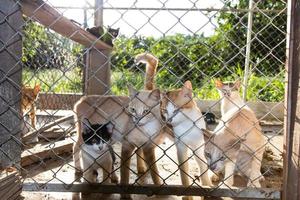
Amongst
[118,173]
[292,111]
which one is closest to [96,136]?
[118,173]

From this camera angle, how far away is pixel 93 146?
282cm

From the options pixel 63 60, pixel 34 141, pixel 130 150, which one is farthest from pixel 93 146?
pixel 63 60

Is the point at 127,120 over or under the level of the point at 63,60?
under

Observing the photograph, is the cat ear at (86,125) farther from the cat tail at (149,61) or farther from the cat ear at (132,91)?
the cat tail at (149,61)

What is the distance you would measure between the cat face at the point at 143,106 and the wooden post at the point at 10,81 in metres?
1.31

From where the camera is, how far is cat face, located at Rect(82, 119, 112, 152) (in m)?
2.79

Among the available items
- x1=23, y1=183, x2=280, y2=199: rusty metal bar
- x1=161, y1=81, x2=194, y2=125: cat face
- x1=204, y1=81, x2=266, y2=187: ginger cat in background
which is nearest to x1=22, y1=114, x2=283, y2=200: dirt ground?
x1=204, y1=81, x2=266, y2=187: ginger cat in background

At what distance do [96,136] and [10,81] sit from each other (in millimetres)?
1052

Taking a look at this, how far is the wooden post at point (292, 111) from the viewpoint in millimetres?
1493

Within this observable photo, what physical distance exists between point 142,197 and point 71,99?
2.48 m

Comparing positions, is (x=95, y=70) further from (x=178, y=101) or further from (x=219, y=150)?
(x=219, y=150)

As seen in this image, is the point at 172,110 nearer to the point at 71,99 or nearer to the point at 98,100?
the point at 98,100

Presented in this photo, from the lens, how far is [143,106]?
3121mm

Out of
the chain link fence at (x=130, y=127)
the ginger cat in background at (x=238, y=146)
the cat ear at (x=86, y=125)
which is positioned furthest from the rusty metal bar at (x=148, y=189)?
the cat ear at (x=86, y=125)
